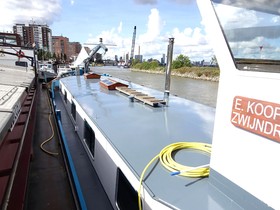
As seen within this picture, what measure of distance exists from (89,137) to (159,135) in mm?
1652

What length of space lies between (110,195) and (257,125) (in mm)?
2136

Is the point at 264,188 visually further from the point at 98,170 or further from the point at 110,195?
the point at 98,170

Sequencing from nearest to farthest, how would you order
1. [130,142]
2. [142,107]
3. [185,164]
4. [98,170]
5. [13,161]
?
[185,164] → [13,161] → [130,142] → [98,170] → [142,107]

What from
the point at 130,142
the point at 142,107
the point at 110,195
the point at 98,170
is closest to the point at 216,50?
the point at 130,142

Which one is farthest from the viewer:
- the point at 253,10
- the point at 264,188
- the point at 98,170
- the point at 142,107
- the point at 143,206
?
the point at 142,107

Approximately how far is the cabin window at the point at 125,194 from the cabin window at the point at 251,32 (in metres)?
1.63

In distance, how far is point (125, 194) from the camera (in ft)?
8.34

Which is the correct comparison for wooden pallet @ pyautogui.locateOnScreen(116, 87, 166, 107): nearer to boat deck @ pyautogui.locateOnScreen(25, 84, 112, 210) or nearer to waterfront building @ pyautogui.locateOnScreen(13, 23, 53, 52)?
boat deck @ pyautogui.locateOnScreen(25, 84, 112, 210)

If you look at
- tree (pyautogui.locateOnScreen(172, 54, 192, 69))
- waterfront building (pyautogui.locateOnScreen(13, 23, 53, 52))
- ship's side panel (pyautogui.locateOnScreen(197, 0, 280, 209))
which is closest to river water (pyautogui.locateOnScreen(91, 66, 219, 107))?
ship's side panel (pyautogui.locateOnScreen(197, 0, 280, 209))

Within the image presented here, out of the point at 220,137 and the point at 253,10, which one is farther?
the point at 220,137

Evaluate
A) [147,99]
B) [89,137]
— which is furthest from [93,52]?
[89,137]

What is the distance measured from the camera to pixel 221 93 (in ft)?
5.56

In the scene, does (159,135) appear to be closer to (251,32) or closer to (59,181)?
(251,32)

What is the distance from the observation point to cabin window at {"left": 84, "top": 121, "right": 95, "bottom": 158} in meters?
3.96
